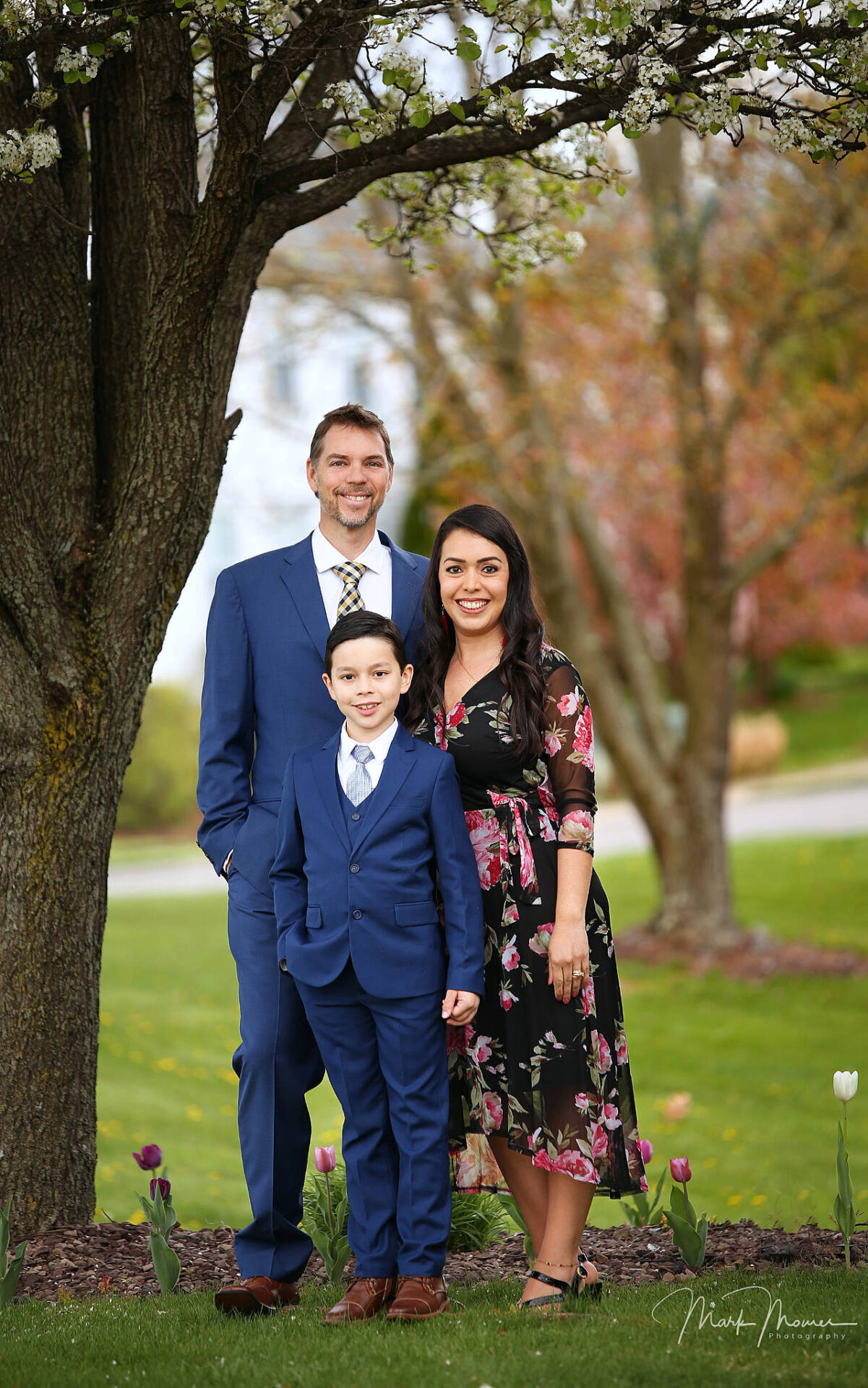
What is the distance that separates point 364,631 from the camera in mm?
3178

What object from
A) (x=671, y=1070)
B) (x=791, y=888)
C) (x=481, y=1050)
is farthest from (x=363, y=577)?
(x=791, y=888)

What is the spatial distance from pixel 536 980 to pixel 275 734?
2.96ft

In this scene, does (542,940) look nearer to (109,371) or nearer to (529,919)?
(529,919)

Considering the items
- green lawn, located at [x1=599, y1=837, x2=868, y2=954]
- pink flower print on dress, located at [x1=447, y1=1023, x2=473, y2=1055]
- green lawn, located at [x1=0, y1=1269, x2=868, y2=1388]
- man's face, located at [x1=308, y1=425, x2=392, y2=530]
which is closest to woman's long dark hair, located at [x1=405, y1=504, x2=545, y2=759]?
man's face, located at [x1=308, y1=425, x2=392, y2=530]

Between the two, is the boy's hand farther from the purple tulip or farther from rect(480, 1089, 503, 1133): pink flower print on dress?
the purple tulip

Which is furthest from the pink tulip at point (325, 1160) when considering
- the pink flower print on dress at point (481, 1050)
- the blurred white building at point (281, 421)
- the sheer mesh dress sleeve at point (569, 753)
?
the blurred white building at point (281, 421)

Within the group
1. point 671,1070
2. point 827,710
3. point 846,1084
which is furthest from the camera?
point 827,710

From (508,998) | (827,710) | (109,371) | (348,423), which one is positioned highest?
(827,710)

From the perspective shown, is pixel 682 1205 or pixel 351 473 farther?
pixel 682 1205

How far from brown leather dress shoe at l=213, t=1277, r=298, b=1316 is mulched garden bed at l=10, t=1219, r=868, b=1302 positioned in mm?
386

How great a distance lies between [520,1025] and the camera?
10.4ft

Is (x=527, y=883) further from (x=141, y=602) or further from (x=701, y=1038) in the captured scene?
(x=701, y=1038)

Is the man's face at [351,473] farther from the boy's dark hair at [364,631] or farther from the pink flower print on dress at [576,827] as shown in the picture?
the pink flower print on dress at [576,827]

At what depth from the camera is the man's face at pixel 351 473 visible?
3.50 m
